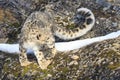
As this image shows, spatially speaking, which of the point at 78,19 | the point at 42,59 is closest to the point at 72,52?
the point at 42,59

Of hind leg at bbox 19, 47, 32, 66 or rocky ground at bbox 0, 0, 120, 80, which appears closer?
rocky ground at bbox 0, 0, 120, 80

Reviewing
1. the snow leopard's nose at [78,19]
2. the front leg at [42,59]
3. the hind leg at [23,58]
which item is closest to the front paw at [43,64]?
the front leg at [42,59]

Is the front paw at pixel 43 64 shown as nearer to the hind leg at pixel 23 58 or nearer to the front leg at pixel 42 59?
the front leg at pixel 42 59

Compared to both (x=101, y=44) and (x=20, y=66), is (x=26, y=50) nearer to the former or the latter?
(x=20, y=66)

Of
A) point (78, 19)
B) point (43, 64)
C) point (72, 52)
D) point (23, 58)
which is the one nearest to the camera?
point (43, 64)

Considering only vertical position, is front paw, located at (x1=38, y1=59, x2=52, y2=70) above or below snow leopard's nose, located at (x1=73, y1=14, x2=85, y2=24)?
below

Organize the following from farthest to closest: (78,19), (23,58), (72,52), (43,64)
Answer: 1. (78,19)
2. (72,52)
3. (23,58)
4. (43,64)

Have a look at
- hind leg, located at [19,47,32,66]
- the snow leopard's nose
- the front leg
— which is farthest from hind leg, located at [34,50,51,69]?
the snow leopard's nose

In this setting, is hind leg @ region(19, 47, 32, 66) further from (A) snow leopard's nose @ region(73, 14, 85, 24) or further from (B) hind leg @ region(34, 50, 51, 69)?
(A) snow leopard's nose @ region(73, 14, 85, 24)

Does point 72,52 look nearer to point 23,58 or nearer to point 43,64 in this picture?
point 43,64
